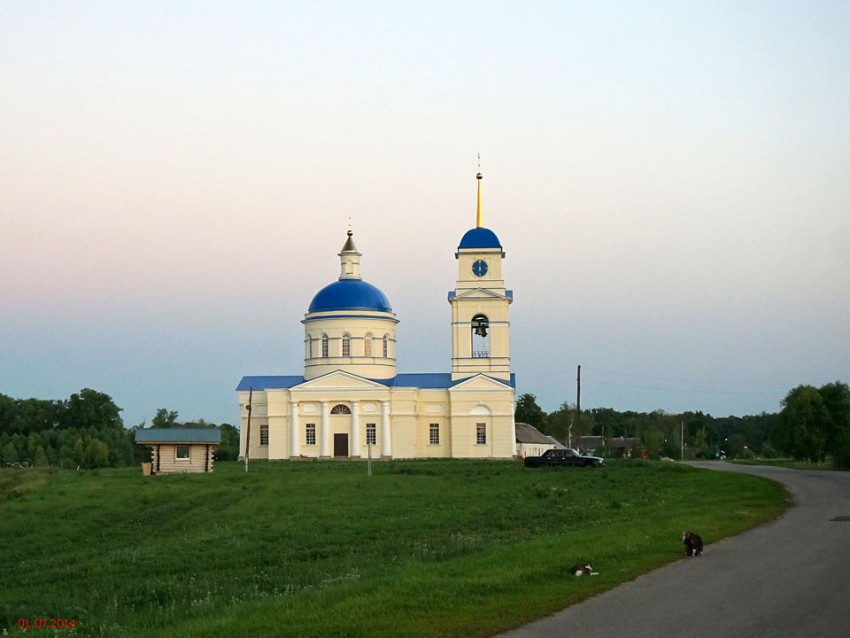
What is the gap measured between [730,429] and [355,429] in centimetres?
9362

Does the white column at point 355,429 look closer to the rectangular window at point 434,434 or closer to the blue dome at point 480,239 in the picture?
the rectangular window at point 434,434

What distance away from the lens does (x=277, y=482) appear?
4441 cm

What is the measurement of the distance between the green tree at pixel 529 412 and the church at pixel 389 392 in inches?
1136

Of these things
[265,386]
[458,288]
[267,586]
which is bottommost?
[267,586]

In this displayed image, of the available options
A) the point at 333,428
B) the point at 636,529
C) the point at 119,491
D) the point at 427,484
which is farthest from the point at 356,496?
the point at 333,428

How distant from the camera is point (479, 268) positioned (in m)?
72.2

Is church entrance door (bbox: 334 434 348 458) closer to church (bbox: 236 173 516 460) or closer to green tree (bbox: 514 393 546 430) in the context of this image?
church (bbox: 236 173 516 460)

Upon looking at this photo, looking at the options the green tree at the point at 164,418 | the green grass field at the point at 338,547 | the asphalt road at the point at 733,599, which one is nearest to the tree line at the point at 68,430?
the green tree at the point at 164,418

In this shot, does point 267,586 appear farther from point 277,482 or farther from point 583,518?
point 277,482

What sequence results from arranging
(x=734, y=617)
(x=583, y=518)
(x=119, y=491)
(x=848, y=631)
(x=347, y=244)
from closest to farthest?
(x=848, y=631)
(x=734, y=617)
(x=583, y=518)
(x=119, y=491)
(x=347, y=244)

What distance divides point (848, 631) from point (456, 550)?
30.8 ft

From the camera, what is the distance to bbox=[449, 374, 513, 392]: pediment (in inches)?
2778

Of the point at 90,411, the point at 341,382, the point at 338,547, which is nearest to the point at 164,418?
the point at 90,411

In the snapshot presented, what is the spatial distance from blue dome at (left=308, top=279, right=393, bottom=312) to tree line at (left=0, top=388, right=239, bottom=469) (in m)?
22.2
